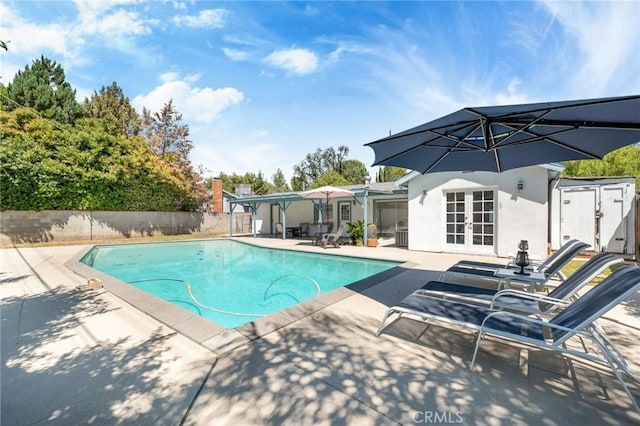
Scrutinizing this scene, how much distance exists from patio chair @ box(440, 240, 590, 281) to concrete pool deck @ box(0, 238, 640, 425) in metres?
0.92

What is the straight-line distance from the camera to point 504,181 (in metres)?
8.76

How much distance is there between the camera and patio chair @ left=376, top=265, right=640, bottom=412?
215 centimetres

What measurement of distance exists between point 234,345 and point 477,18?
970cm

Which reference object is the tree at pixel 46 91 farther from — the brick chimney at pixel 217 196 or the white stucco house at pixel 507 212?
the white stucco house at pixel 507 212

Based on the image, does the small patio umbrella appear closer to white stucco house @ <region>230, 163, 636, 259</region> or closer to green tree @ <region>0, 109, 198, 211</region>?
white stucco house @ <region>230, 163, 636, 259</region>

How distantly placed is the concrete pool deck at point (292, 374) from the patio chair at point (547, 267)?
92 centimetres

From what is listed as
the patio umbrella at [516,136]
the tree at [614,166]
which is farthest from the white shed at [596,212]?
the tree at [614,166]

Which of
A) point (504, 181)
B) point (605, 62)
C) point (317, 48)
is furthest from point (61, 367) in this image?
point (605, 62)

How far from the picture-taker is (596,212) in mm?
8445

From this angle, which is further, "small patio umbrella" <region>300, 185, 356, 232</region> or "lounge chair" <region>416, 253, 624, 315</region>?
"small patio umbrella" <region>300, 185, 356, 232</region>

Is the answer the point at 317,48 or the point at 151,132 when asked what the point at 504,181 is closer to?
the point at 317,48

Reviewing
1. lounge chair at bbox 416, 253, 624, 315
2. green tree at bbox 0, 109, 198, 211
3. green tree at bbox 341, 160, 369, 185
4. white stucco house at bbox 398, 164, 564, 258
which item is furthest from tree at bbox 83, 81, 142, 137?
green tree at bbox 341, 160, 369, 185

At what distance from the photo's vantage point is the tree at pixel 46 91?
20.0 metres

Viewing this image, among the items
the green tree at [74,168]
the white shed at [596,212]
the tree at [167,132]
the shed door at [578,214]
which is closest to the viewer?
the white shed at [596,212]
